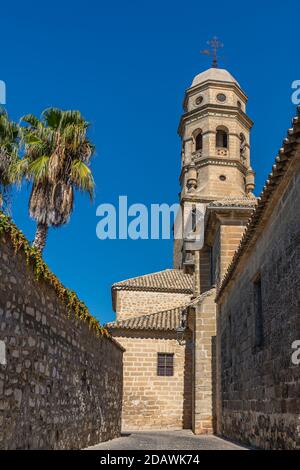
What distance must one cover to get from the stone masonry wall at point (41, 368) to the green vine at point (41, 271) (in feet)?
0.33

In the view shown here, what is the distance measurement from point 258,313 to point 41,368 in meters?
5.34

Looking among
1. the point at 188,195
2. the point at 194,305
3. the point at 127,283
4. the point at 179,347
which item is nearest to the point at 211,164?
the point at 188,195

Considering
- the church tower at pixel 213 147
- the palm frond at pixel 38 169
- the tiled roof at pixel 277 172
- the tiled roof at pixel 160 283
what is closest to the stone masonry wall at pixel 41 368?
the tiled roof at pixel 277 172

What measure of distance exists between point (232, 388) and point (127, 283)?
1653cm

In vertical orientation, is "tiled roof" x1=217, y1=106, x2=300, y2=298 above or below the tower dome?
below

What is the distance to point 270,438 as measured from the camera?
892 centimetres

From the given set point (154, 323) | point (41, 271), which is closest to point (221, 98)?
point (154, 323)

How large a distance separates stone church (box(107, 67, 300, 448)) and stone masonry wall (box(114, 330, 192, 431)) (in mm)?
43

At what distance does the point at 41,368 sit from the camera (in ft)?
21.8

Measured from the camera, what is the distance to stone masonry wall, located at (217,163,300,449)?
763cm

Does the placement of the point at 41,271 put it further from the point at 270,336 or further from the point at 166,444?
the point at 166,444

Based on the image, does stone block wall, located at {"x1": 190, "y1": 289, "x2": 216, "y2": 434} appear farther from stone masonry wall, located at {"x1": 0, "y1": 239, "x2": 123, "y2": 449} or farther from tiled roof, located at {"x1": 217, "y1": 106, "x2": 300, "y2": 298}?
stone masonry wall, located at {"x1": 0, "y1": 239, "x2": 123, "y2": 449}

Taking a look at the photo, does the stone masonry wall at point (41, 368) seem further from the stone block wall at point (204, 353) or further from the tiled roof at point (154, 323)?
the tiled roof at point (154, 323)

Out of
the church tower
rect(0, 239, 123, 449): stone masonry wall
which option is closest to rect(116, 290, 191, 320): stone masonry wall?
the church tower
